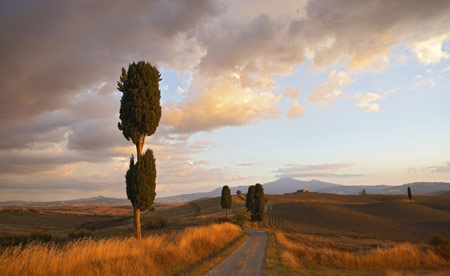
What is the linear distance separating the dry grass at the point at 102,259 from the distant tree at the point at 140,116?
466cm

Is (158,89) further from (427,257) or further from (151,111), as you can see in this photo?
(427,257)

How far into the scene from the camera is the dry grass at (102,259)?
8.52 meters

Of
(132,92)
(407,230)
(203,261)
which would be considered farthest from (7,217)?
(407,230)

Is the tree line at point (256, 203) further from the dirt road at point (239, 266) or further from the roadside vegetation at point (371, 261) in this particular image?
the dirt road at point (239, 266)

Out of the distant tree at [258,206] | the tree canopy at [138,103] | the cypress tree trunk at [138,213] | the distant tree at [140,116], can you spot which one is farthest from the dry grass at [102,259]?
the distant tree at [258,206]

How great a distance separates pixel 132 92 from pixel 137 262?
12683mm

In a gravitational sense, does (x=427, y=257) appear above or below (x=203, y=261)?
below

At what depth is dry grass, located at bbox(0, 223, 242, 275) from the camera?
852 centimetres

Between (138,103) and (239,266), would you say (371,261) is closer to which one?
(239,266)

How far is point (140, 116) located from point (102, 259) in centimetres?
1114

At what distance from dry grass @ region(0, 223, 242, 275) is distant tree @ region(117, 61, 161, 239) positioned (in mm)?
4664

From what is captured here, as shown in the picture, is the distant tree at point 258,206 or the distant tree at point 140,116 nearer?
the distant tree at point 140,116

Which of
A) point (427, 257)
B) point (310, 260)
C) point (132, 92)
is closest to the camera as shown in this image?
point (310, 260)

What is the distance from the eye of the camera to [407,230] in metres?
53.4
